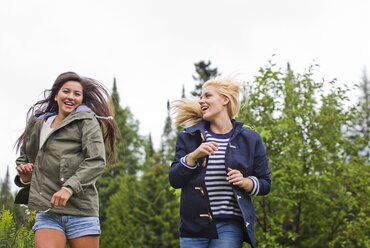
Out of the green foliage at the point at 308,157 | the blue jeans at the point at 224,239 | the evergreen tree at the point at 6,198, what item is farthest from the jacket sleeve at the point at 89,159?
the green foliage at the point at 308,157

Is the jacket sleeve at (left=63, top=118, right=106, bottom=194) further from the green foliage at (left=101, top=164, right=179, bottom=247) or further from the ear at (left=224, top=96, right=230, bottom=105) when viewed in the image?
the green foliage at (left=101, top=164, right=179, bottom=247)

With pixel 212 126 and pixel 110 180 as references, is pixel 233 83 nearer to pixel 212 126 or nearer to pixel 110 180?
pixel 212 126

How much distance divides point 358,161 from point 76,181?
330 inches

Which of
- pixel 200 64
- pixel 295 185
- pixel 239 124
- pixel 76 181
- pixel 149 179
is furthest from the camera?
pixel 200 64

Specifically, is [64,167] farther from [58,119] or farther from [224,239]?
[224,239]

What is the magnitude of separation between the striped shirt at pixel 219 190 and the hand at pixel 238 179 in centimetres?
10

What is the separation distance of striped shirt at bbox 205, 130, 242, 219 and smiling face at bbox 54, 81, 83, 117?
1.15 metres

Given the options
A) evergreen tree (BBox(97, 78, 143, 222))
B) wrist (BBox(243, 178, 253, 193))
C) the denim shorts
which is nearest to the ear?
wrist (BBox(243, 178, 253, 193))

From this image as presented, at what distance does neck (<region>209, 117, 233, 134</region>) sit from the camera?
139 inches

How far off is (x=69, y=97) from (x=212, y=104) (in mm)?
1127

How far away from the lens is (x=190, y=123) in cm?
371

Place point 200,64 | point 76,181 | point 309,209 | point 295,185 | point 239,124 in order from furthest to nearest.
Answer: point 200,64 < point 309,209 < point 295,185 < point 239,124 < point 76,181

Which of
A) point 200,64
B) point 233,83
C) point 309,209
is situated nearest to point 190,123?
point 233,83

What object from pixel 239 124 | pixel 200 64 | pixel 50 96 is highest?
pixel 200 64
